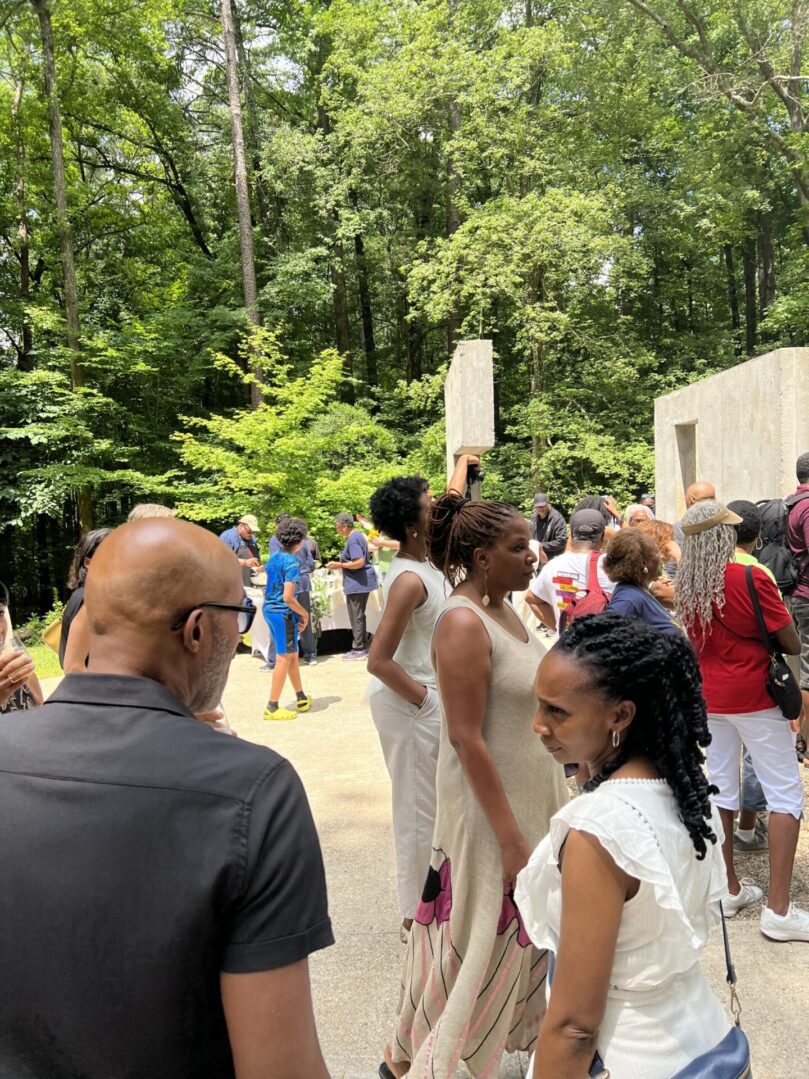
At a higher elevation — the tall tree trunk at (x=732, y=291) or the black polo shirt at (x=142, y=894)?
the tall tree trunk at (x=732, y=291)

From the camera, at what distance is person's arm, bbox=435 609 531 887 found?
2.21 m

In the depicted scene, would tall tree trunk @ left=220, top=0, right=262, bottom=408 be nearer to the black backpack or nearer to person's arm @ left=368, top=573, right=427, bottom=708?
the black backpack

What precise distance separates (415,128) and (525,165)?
133 inches

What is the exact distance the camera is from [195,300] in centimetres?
2173

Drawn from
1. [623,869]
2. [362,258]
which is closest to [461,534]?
[623,869]

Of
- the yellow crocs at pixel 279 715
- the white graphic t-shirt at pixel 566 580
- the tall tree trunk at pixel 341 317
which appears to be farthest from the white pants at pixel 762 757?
the tall tree trunk at pixel 341 317

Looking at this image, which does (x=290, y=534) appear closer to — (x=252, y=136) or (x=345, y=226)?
(x=345, y=226)

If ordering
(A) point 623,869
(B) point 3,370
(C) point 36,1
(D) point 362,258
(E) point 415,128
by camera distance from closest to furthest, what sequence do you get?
(A) point 623,869 < (C) point 36,1 < (B) point 3,370 < (E) point 415,128 < (D) point 362,258

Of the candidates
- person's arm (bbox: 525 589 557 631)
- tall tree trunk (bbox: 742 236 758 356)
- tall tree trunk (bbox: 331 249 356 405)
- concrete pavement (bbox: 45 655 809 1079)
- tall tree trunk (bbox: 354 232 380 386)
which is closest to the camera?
concrete pavement (bbox: 45 655 809 1079)

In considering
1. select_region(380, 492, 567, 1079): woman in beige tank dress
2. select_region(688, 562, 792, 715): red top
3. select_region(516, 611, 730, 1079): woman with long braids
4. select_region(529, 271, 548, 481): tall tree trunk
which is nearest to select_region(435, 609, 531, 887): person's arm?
select_region(380, 492, 567, 1079): woman in beige tank dress

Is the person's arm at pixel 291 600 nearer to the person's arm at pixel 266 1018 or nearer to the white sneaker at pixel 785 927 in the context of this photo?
the white sneaker at pixel 785 927

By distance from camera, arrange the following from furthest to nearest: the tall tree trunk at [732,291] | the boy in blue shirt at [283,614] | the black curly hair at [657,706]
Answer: the tall tree trunk at [732,291] → the boy in blue shirt at [283,614] → the black curly hair at [657,706]

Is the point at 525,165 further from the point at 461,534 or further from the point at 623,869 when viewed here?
the point at 623,869

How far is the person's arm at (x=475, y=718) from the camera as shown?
221cm
